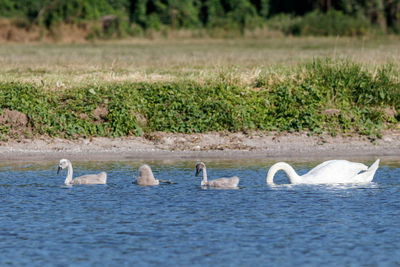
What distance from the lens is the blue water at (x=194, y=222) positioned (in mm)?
9242

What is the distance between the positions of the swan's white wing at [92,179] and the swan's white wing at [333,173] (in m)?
3.22

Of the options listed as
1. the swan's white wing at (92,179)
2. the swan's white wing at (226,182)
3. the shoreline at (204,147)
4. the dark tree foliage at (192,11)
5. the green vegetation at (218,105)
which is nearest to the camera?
the swan's white wing at (226,182)

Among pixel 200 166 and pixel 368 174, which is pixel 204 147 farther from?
pixel 368 174

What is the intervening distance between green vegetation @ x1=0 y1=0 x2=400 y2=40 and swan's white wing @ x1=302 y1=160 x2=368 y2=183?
37025 millimetres

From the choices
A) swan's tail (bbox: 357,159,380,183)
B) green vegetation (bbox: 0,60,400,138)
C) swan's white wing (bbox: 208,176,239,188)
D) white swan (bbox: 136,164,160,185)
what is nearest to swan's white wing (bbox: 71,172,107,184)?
white swan (bbox: 136,164,160,185)

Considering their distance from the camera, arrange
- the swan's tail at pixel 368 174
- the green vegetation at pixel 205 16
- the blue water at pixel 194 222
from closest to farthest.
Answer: the blue water at pixel 194 222 < the swan's tail at pixel 368 174 < the green vegetation at pixel 205 16

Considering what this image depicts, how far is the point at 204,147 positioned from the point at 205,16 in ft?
138

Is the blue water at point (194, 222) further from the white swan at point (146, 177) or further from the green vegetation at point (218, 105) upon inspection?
the green vegetation at point (218, 105)

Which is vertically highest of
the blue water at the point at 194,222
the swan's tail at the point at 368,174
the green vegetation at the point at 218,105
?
the green vegetation at the point at 218,105

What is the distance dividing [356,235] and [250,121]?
9131mm

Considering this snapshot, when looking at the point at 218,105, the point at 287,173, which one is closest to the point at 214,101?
the point at 218,105

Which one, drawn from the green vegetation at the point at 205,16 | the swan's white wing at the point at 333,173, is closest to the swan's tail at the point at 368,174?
the swan's white wing at the point at 333,173

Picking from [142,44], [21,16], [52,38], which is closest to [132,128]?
[142,44]

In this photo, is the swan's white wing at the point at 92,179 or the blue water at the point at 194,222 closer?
the blue water at the point at 194,222
